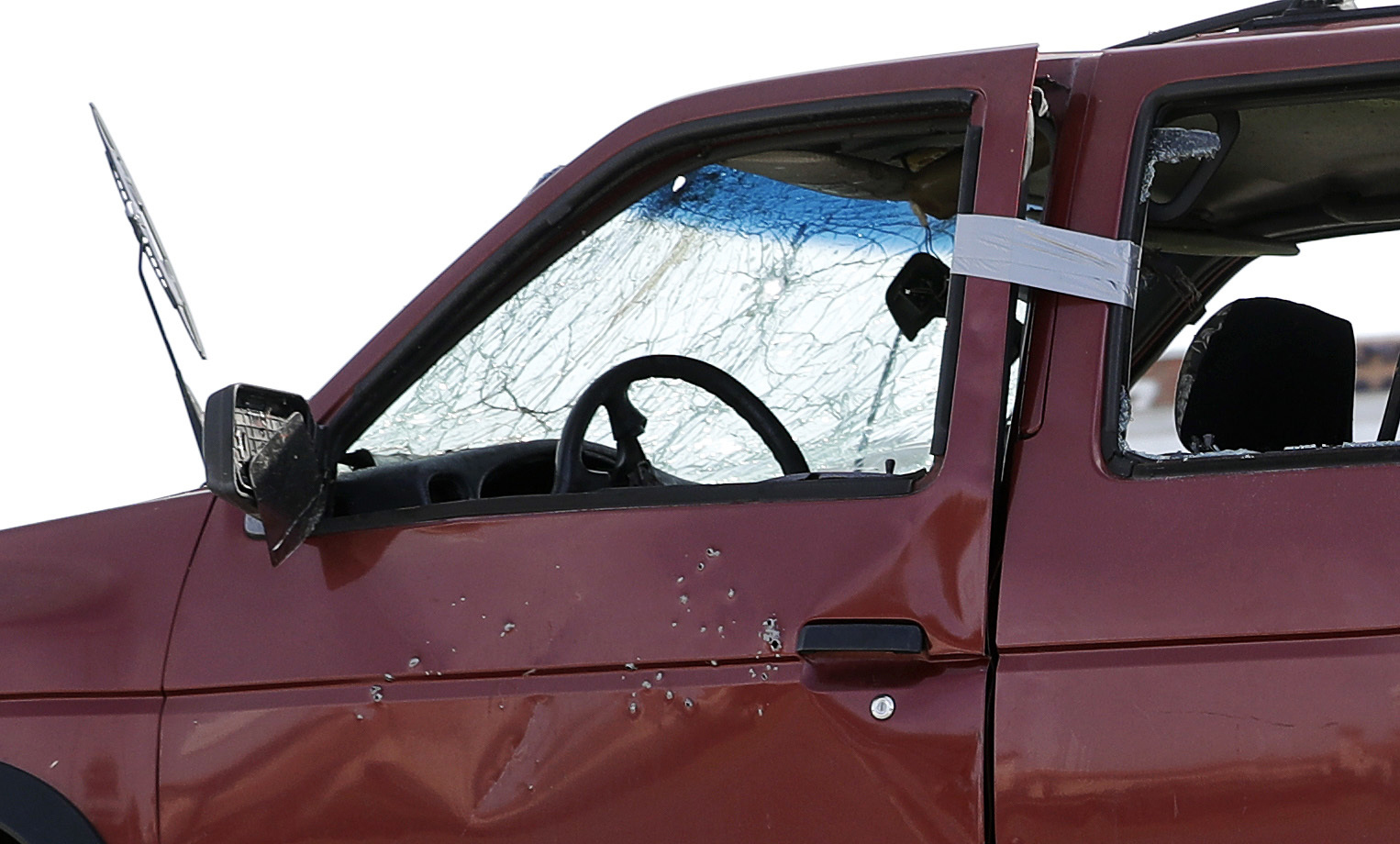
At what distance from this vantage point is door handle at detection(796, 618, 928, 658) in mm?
1688

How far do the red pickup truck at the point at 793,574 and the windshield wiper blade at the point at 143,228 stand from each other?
1.05ft

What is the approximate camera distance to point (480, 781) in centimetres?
183

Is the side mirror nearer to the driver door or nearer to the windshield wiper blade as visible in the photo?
the driver door

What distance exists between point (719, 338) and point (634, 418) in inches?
12.4

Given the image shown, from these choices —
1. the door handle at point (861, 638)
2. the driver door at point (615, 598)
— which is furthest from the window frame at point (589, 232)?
the door handle at point (861, 638)

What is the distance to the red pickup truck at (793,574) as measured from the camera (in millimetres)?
1607

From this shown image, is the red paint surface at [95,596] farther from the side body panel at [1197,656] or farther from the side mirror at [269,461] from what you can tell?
the side body panel at [1197,656]

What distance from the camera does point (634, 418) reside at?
7.72 feet

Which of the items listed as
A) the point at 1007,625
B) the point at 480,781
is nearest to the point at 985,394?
the point at 1007,625

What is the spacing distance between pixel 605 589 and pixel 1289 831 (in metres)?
0.85

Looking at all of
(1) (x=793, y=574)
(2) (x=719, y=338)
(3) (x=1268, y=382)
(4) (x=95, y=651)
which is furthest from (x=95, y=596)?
(3) (x=1268, y=382)

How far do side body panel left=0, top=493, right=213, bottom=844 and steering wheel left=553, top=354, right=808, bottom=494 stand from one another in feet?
1.82

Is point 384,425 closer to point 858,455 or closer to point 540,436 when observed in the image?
point 540,436

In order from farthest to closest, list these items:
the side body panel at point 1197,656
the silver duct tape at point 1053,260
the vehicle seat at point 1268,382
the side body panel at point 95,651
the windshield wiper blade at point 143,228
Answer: the vehicle seat at point 1268,382, the windshield wiper blade at point 143,228, the side body panel at point 95,651, the silver duct tape at point 1053,260, the side body panel at point 1197,656
